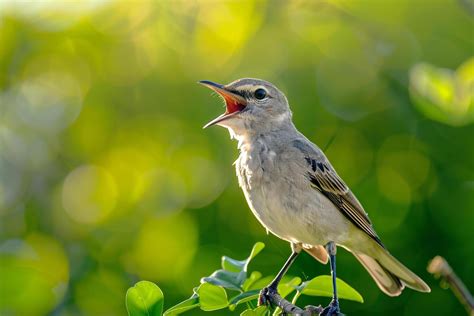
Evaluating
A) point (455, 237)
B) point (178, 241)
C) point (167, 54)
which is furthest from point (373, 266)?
point (167, 54)

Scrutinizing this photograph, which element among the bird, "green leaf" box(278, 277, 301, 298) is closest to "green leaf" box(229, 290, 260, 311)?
"green leaf" box(278, 277, 301, 298)

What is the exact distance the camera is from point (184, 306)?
3408mm

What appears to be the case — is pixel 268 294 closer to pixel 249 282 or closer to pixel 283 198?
pixel 249 282

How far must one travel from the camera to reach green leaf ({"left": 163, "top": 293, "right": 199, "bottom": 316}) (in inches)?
130

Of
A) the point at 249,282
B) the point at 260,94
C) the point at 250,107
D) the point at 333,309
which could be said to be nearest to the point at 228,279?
the point at 249,282

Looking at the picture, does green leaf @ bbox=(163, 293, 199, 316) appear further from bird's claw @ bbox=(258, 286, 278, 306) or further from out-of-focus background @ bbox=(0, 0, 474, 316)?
out-of-focus background @ bbox=(0, 0, 474, 316)

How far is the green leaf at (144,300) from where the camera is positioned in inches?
132

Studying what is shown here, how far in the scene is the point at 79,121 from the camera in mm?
6840

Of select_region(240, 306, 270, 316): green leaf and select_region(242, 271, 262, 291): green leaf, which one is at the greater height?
select_region(240, 306, 270, 316): green leaf

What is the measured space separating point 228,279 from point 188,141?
116 inches

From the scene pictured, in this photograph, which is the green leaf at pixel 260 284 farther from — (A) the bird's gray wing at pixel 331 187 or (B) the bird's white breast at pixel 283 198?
(A) the bird's gray wing at pixel 331 187

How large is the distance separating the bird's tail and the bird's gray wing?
174 millimetres

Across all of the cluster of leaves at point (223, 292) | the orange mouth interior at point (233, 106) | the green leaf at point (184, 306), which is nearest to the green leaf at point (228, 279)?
the cluster of leaves at point (223, 292)

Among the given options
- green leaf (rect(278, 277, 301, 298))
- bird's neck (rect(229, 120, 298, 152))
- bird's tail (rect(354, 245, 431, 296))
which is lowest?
→ bird's tail (rect(354, 245, 431, 296))
